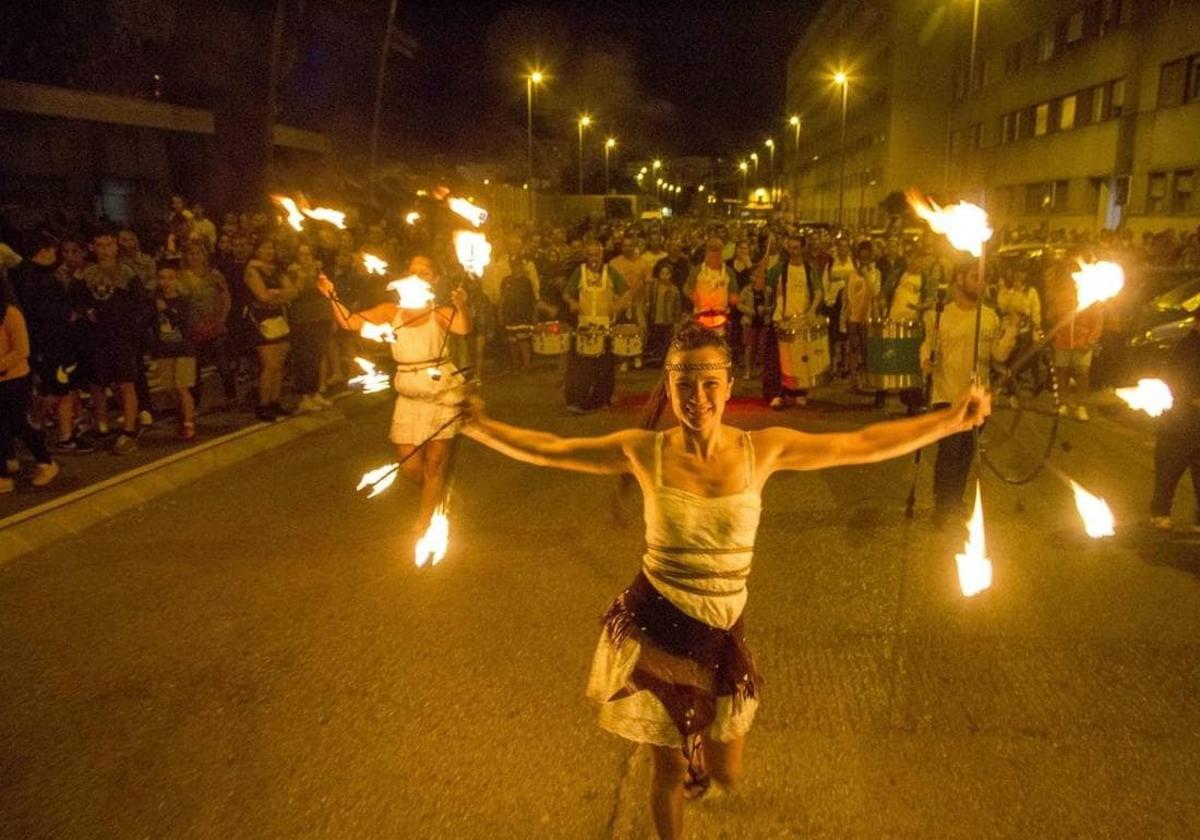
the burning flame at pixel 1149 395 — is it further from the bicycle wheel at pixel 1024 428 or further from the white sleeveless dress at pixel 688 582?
the white sleeveless dress at pixel 688 582

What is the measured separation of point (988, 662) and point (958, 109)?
5882cm

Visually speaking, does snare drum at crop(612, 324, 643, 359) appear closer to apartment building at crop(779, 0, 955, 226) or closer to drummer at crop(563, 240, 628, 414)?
drummer at crop(563, 240, 628, 414)

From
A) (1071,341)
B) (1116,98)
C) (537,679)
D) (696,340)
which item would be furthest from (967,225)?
(1116,98)

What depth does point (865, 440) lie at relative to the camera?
368 cm

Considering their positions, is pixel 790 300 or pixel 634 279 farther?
pixel 634 279

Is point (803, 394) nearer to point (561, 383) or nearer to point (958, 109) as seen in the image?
point (561, 383)

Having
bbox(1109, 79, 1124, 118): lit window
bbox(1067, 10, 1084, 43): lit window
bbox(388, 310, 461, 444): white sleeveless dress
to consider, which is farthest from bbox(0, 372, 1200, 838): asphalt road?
bbox(1067, 10, 1084, 43): lit window

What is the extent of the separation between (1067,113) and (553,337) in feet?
124

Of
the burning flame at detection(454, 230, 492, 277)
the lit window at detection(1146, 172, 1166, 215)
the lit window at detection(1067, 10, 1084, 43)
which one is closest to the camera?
the burning flame at detection(454, 230, 492, 277)

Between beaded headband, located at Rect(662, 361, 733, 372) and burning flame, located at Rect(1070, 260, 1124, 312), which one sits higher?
burning flame, located at Rect(1070, 260, 1124, 312)

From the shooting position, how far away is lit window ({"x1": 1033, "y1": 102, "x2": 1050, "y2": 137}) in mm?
45125

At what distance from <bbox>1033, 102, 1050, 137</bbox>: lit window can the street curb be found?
41.9 m

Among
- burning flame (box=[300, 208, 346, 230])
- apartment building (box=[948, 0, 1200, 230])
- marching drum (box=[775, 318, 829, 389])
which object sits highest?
apartment building (box=[948, 0, 1200, 230])

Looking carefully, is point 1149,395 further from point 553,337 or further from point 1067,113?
point 1067,113
